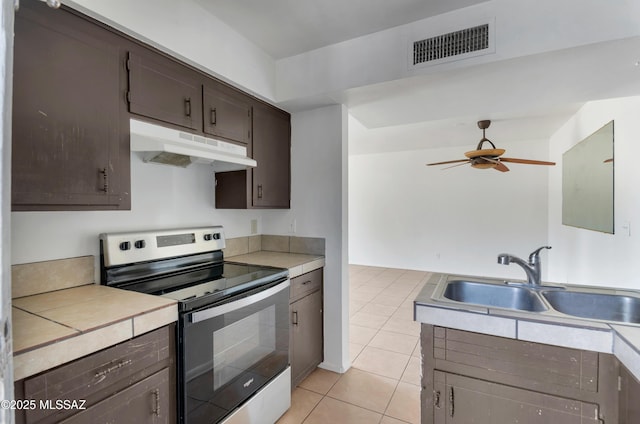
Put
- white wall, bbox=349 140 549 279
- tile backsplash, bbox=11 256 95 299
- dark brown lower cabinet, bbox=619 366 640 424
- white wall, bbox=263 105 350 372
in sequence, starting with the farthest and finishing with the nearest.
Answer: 1. white wall, bbox=349 140 549 279
2. white wall, bbox=263 105 350 372
3. tile backsplash, bbox=11 256 95 299
4. dark brown lower cabinet, bbox=619 366 640 424

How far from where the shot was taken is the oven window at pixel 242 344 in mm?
1533

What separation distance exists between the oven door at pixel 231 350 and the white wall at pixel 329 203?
1.94 ft

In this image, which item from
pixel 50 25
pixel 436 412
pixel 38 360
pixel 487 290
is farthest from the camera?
pixel 487 290

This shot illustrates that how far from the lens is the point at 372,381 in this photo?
238cm

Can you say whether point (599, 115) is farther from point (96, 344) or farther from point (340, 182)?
point (96, 344)

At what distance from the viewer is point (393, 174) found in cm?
630

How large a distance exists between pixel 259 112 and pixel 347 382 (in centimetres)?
225

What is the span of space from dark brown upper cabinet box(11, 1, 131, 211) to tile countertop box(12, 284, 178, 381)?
0.42 m

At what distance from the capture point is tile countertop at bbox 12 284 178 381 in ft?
3.06

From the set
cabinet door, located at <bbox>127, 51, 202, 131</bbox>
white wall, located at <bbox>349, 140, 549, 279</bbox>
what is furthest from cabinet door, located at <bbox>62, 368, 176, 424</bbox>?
white wall, located at <bbox>349, 140, 549, 279</bbox>

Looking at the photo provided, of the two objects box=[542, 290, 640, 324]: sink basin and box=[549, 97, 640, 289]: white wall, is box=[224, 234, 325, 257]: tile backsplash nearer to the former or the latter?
box=[542, 290, 640, 324]: sink basin

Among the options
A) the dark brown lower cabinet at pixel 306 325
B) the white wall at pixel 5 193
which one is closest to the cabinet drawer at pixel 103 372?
the white wall at pixel 5 193

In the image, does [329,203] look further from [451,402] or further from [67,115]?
[67,115]

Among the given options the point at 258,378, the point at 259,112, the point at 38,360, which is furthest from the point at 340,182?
the point at 38,360
